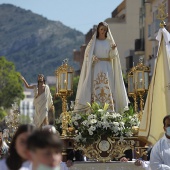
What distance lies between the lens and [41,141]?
5.66 meters

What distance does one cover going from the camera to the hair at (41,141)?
18.6 feet

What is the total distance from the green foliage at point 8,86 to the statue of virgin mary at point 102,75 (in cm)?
6001

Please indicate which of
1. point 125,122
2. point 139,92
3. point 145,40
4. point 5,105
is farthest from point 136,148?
point 5,105

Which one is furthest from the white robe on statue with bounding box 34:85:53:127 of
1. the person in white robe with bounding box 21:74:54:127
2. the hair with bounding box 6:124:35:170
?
the hair with bounding box 6:124:35:170

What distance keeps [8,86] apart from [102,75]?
63808 mm

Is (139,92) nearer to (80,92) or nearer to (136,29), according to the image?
(80,92)

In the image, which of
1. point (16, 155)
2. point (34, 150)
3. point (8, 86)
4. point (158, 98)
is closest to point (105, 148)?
point (158, 98)

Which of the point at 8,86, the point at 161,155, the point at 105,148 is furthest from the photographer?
the point at 8,86

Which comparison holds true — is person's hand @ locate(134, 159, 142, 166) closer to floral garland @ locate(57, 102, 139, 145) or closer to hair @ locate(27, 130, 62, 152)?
floral garland @ locate(57, 102, 139, 145)

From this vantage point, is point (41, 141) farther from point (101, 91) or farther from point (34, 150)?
point (101, 91)

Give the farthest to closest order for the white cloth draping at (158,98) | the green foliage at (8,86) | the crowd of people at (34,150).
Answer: the green foliage at (8,86) → the white cloth draping at (158,98) → the crowd of people at (34,150)

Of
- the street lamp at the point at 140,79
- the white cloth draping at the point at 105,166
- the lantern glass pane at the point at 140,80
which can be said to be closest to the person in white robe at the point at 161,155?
the white cloth draping at the point at 105,166

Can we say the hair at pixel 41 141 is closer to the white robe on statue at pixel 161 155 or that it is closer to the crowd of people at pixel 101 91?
the crowd of people at pixel 101 91

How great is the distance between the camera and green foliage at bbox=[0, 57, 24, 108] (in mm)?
78125
